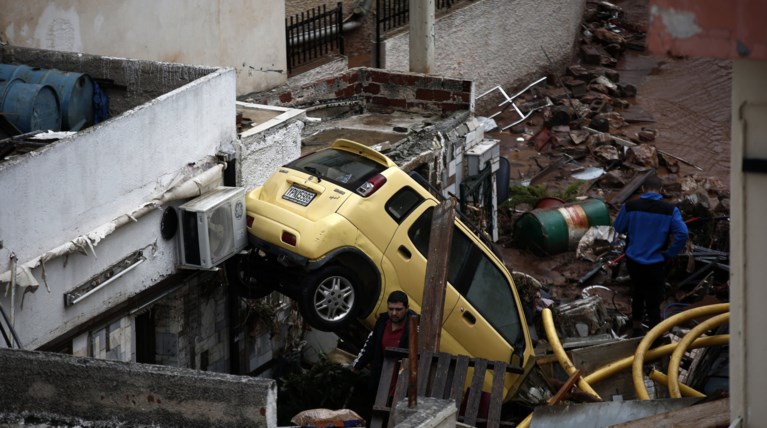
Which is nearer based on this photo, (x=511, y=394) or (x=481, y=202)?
(x=511, y=394)

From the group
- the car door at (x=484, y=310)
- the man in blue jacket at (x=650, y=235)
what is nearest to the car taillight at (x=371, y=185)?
the car door at (x=484, y=310)

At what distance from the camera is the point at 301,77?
1900 centimetres

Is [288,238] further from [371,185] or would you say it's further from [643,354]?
[643,354]

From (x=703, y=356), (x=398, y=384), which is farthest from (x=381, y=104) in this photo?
(x=398, y=384)

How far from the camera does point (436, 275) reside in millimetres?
10633

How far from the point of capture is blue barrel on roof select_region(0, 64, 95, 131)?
11.3 meters

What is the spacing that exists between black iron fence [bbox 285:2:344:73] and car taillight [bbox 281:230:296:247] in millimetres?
9094

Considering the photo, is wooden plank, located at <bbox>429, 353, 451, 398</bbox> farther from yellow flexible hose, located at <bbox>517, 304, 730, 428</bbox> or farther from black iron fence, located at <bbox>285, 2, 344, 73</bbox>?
black iron fence, located at <bbox>285, 2, 344, 73</bbox>

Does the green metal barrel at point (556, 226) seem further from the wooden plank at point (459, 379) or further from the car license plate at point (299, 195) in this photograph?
the wooden plank at point (459, 379)

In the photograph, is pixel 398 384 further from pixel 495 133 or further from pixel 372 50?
pixel 495 133

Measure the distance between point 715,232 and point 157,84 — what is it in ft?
27.7

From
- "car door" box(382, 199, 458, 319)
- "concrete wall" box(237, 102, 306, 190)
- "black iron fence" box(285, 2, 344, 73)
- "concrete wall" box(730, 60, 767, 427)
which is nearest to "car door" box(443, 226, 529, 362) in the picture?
"car door" box(382, 199, 458, 319)

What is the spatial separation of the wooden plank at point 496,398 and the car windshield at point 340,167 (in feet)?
7.22

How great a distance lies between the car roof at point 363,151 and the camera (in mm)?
11578
